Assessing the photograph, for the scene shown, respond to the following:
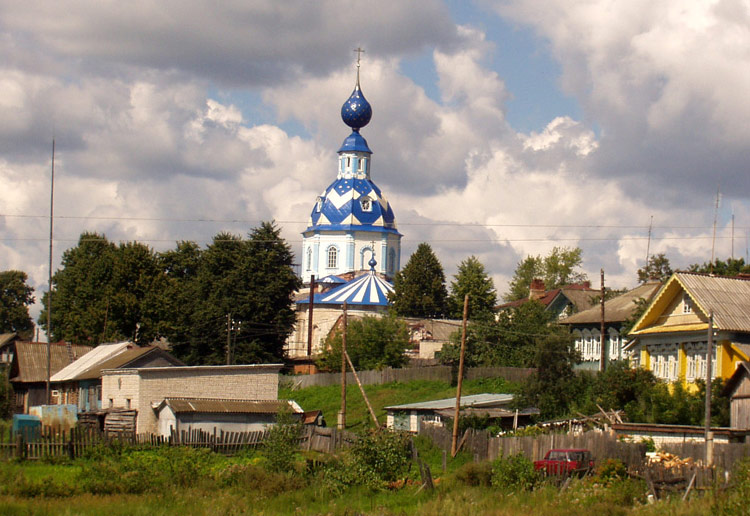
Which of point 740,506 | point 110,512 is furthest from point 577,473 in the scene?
point 110,512

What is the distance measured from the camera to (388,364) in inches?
2416

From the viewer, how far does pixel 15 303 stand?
355 ft

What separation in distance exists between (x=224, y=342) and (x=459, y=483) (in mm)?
37094

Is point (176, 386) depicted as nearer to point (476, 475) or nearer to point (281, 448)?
Answer: point (281, 448)

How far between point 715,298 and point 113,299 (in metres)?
39.4

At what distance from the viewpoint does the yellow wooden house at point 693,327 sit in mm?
34375

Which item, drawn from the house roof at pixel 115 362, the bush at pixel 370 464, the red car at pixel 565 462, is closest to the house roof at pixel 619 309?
the house roof at pixel 115 362

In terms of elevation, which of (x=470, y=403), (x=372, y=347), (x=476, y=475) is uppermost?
(x=372, y=347)

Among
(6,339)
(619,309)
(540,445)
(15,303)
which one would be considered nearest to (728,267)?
(619,309)

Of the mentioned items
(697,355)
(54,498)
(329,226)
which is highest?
(329,226)

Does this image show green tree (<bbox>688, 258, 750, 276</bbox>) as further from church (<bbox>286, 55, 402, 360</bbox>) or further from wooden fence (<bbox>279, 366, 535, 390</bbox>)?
church (<bbox>286, 55, 402, 360</bbox>)

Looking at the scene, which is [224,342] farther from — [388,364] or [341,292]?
[341,292]

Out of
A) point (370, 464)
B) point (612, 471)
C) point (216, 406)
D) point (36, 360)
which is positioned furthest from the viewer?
point (36, 360)

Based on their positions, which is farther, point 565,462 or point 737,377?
point 737,377
